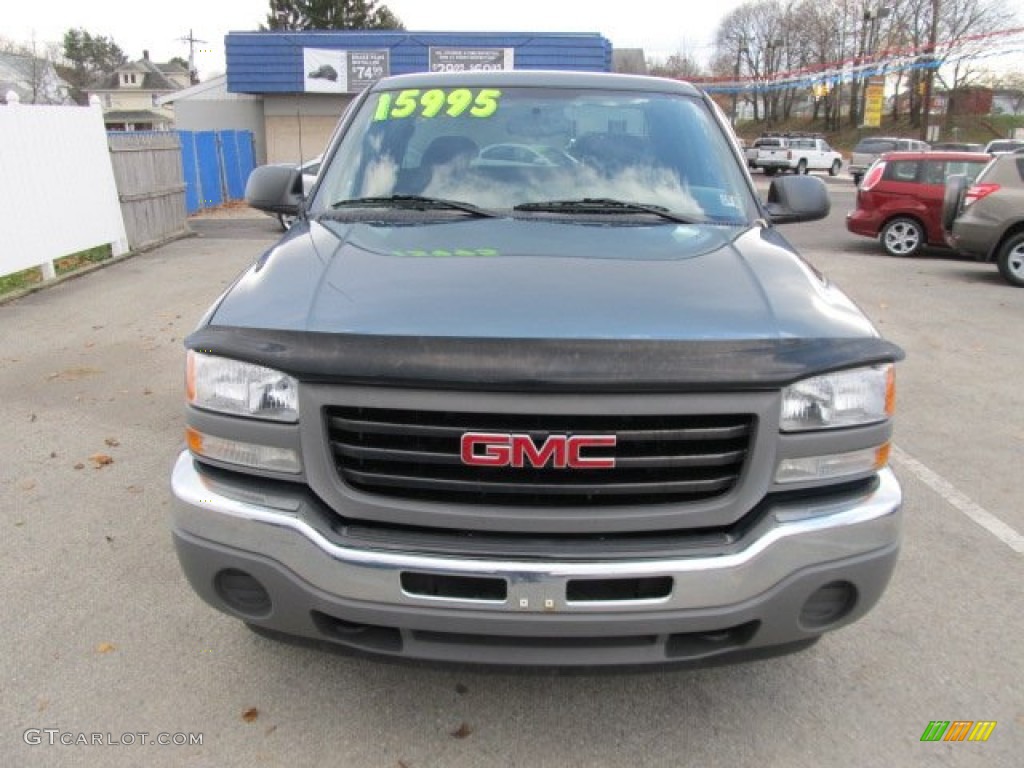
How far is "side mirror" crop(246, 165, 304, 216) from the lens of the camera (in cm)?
396

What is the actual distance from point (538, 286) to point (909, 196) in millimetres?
13198

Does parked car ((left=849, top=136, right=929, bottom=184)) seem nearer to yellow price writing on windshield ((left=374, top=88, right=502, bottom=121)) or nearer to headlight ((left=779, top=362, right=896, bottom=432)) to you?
yellow price writing on windshield ((left=374, top=88, right=502, bottom=121))

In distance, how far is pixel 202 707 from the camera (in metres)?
2.74

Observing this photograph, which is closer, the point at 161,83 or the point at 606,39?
the point at 606,39

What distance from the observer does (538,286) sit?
241 cm

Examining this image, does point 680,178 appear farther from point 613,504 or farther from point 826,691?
point 826,691

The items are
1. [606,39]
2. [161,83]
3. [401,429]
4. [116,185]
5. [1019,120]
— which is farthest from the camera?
[161,83]

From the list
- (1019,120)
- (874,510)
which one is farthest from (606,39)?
(1019,120)

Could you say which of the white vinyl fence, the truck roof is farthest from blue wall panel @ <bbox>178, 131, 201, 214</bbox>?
the truck roof

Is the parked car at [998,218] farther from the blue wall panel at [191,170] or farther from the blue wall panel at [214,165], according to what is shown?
the blue wall panel at [191,170]

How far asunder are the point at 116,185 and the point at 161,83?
95.3m

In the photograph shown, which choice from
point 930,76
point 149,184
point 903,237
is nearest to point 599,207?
point 903,237

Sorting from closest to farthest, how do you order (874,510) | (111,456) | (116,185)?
(874,510), (111,456), (116,185)

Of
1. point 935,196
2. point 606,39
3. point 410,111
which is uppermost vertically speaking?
point 606,39
